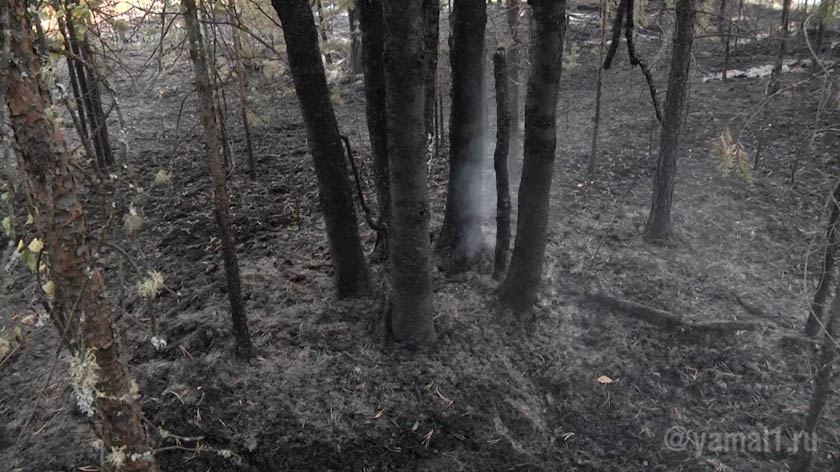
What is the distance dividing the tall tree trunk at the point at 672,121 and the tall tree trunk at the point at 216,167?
5546 mm

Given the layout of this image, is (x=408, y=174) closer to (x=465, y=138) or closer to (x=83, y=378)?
(x=465, y=138)

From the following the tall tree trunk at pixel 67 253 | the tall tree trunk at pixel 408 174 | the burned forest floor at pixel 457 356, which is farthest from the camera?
the burned forest floor at pixel 457 356

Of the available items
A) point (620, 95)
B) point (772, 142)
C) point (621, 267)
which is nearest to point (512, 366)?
point (621, 267)

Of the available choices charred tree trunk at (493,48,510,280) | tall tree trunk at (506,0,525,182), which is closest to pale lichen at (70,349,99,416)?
charred tree trunk at (493,48,510,280)

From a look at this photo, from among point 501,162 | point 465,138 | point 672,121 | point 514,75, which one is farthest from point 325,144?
point 514,75

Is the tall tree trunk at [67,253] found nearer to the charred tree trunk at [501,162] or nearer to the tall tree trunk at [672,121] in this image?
the charred tree trunk at [501,162]

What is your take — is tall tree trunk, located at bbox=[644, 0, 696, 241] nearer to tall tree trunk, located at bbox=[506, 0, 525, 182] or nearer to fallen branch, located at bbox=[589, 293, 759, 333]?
fallen branch, located at bbox=[589, 293, 759, 333]

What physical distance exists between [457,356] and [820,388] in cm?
285

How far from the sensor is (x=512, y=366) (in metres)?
5.22

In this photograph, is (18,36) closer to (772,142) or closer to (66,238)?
(66,238)

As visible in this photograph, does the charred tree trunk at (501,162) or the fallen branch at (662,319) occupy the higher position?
the charred tree trunk at (501,162)

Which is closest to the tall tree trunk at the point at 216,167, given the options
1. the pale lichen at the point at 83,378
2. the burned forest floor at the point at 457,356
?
the burned forest floor at the point at 457,356

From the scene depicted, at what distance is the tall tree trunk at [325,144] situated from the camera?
15.2ft

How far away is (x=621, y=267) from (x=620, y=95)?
958 cm
